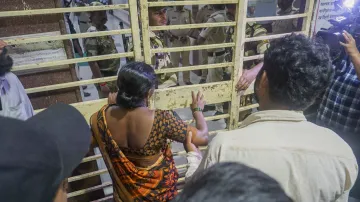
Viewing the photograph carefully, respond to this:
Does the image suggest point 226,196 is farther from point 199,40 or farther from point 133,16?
point 199,40

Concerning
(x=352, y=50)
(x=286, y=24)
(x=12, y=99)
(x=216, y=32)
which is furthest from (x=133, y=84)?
(x=286, y=24)

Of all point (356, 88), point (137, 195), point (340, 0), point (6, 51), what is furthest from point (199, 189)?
point (340, 0)

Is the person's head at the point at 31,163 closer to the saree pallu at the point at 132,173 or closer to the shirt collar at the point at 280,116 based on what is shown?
the shirt collar at the point at 280,116

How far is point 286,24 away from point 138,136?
1.95 metres

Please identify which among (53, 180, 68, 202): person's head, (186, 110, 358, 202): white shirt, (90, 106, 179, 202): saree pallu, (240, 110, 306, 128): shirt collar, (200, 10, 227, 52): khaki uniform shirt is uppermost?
(200, 10, 227, 52): khaki uniform shirt

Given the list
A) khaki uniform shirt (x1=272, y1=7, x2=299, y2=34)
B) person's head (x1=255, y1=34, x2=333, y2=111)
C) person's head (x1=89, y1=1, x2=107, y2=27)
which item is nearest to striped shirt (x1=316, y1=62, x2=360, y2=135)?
khaki uniform shirt (x1=272, y1=7, x2=299, y2=34)

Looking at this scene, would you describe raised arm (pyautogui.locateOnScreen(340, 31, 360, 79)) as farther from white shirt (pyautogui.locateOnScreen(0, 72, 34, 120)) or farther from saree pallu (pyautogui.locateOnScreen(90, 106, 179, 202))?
white shirt (pyautogui.locateOnScreen(0, 72, 34, 120))

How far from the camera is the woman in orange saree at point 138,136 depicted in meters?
1.50

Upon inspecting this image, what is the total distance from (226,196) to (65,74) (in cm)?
163

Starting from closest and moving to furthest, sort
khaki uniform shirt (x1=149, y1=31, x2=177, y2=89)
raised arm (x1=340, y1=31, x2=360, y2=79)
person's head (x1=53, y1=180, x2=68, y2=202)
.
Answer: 1. person's head (x1=53, y1=180, x2=68, y2=202)
2. raised arm (x1=340, y1=31, x2=360, y2=79)
3. khaki uniform shirt (x1=149, y1=31, x2=177, y2=89)

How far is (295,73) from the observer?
3.43 ft

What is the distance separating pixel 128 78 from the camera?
1.47 metres

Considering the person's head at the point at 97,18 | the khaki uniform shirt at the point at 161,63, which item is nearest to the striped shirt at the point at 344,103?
the khaki uniform shirt at the point at 161,63

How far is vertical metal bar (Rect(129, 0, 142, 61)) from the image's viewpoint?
5.25 feet
